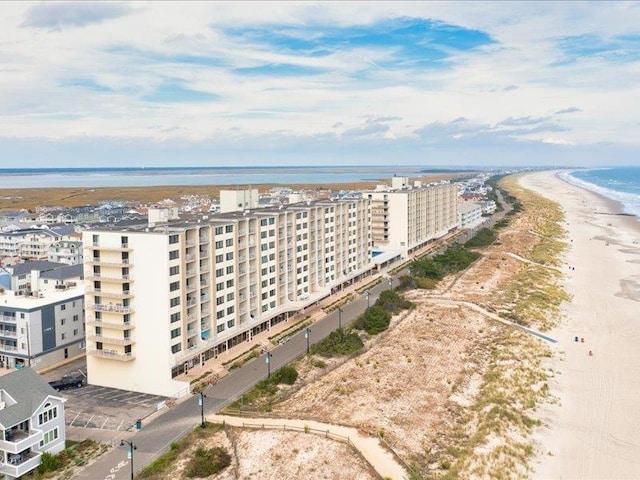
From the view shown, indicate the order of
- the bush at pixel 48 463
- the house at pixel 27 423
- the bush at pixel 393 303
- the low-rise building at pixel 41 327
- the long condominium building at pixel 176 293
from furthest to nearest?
the bush at pixel 393 303 → the low-rise building at pixel 41 327 → the long condominium building at pixel 176 293 → the bush at pixel 48 463 → the house at pixel 27 423

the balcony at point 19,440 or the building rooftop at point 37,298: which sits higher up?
the building rooftop at point 37,298

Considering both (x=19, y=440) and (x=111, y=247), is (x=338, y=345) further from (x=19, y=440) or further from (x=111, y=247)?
(x=19, y=440)

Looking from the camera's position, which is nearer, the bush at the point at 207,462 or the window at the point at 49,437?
the bush at the point at 207,462

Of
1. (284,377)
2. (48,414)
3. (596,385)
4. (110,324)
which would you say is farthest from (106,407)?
(596,385)

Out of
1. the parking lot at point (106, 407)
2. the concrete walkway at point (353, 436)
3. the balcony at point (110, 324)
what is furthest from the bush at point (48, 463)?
the balcony at point (110, 324)

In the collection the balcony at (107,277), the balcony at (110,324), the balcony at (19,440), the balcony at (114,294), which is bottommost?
the balcony at (19,440)

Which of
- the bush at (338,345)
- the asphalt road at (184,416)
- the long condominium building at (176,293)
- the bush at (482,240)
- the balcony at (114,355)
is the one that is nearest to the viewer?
the asphalt road at (184,416)

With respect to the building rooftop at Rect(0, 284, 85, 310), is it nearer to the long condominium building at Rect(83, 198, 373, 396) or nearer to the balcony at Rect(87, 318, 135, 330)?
the balcony at Rect(87, 318, 135, 330)

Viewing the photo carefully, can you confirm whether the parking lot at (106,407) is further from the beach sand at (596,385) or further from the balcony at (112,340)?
the beach sand at (596,385)

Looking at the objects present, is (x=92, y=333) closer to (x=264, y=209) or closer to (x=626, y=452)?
(x=264, y=209)
